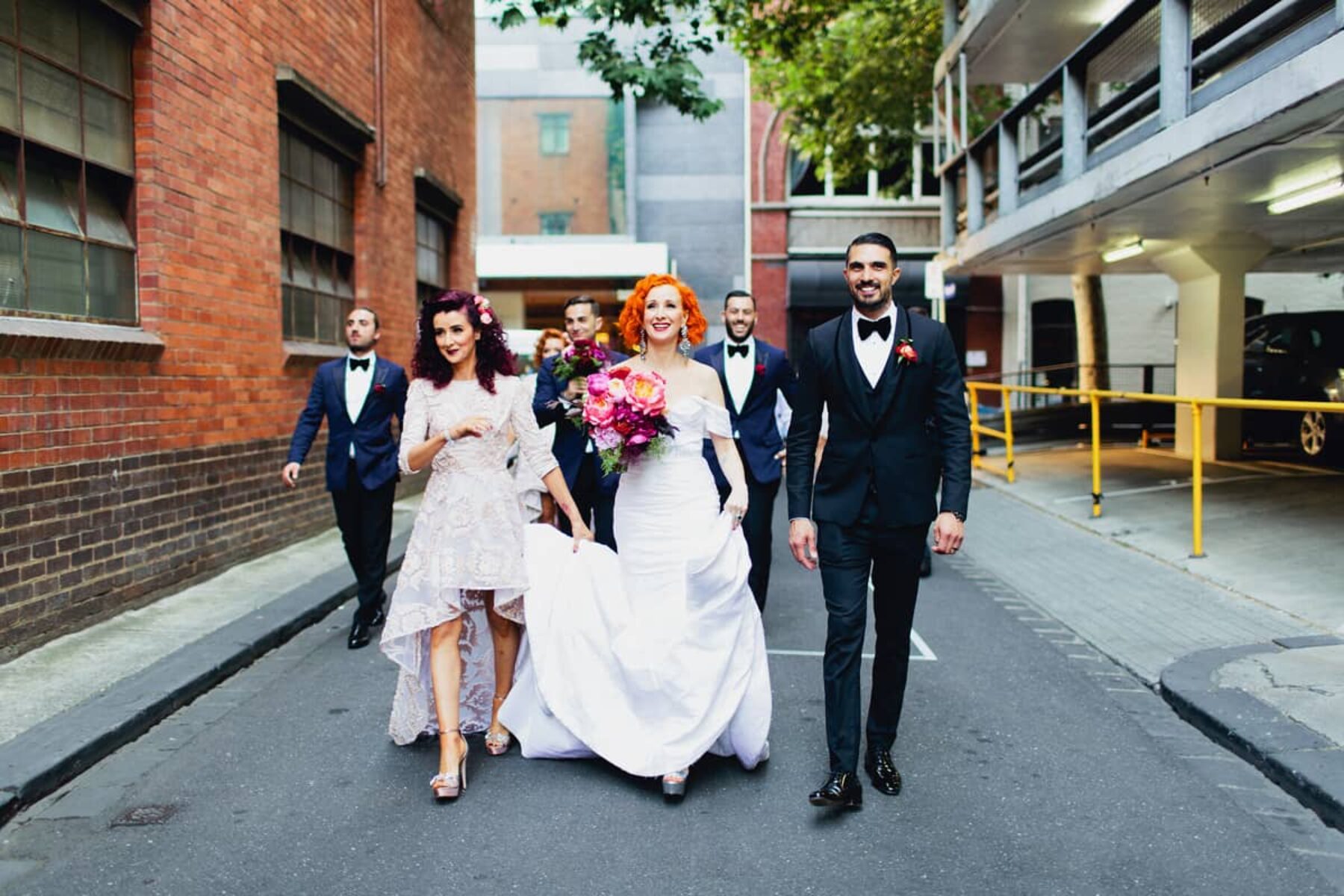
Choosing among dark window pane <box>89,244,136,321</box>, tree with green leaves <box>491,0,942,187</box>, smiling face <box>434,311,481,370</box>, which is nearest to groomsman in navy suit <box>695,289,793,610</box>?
smiling face <box>434,311,481,370</box>

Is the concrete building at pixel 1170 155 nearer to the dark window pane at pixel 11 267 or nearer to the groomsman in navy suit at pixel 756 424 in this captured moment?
the groomsman in navy suit at pixel 756 424

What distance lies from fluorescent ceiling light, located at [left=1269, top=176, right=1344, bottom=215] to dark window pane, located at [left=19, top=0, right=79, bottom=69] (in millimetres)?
9312

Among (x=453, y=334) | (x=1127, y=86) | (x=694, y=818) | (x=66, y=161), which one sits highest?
(x=1127, y=86)

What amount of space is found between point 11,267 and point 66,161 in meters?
0.93

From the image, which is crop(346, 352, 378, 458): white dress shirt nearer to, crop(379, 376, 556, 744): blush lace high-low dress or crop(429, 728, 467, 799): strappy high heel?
crop(379, 376, 556, 744): blush lace high-low dress

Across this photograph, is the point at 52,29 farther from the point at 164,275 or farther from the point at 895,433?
the point at 895,433

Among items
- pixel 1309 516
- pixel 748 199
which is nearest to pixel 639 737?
pixel 1309 516

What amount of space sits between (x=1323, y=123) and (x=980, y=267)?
30.7ft

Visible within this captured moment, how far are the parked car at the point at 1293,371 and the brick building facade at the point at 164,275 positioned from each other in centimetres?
1155

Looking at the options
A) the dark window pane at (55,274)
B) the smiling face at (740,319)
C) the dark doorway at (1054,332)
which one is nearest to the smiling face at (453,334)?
the smiling face at (740,319)

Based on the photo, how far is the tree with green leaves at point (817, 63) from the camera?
14242 millimetres

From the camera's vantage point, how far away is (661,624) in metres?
4.62

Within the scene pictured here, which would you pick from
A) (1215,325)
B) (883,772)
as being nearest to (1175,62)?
(1215,325)

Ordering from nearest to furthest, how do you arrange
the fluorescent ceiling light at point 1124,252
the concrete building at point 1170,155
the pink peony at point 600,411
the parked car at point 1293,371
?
the pink peony at point 600,411, the concrete building at point 1170,155, the fluorescent ceiling light at point 1124,252, the parked car at point 1293,371
